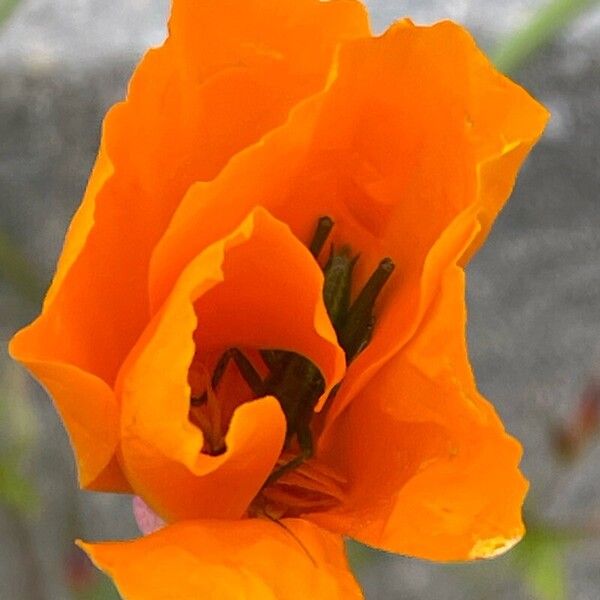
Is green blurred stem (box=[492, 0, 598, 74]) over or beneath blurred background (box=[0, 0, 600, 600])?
over

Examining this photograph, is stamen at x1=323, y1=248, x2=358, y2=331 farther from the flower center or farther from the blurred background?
the blurred background

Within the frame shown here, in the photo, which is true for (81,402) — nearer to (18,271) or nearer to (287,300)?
(287,300)

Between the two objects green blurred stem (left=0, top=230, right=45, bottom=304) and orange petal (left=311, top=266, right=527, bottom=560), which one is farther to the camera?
green blurred stem (left=0, top=230, right=45, bottom=304)

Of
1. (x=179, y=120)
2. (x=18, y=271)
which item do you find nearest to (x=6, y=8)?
(x=18, y=271)

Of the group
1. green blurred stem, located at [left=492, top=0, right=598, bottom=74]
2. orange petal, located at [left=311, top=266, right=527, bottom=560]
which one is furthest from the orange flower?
green blurred stem, located at [left=492, top=0, right=598, bottom=74]

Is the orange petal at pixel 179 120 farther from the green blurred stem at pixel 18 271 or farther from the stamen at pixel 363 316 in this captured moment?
the green blurred stem at pixel 18 271

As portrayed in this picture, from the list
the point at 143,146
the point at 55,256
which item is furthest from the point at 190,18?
the point at 55,256
